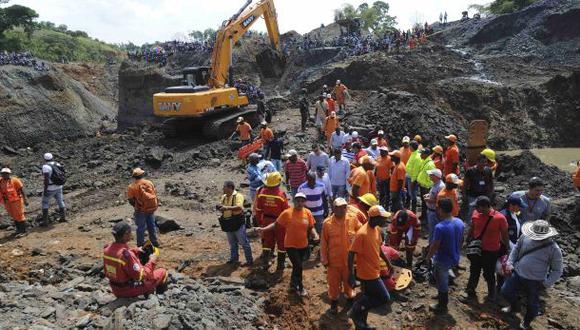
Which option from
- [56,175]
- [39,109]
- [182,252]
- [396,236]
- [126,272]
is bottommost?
[182,252]

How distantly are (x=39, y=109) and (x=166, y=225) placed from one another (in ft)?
48.8

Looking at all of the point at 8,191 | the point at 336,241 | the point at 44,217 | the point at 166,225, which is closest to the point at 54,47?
the point at 44,217

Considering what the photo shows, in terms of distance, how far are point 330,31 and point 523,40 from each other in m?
15.7

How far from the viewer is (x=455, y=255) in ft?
18.6

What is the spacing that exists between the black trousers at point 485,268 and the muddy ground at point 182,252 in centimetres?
27

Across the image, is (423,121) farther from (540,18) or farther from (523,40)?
(540,18)

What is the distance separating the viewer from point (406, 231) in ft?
23.4

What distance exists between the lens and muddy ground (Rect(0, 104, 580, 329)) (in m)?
5.91

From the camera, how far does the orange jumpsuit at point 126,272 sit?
5367mm

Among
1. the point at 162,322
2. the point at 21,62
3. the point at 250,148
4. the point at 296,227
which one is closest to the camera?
the point at 162,322

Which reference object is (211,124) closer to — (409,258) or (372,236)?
(409,258)

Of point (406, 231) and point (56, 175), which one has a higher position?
point (56, 175)

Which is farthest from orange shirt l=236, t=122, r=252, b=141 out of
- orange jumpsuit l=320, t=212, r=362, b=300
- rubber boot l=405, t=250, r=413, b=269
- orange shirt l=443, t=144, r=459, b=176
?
orange jumpsuit l=320, t=212, r=362, b=300

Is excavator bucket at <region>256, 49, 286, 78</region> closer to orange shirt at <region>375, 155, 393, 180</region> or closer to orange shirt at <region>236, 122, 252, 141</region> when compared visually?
orange shirt at <region>236, 122, 252, 141</region>
